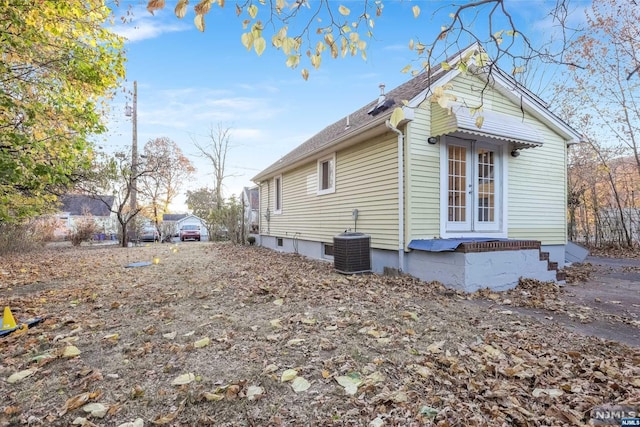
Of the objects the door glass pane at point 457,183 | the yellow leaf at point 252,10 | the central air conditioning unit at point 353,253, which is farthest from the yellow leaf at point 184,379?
the door glass pane at point 457,183

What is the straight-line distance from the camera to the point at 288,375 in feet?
8.20

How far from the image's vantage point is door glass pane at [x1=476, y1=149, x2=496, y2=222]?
23.8ft

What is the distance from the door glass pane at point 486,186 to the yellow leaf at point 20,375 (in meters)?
7.51

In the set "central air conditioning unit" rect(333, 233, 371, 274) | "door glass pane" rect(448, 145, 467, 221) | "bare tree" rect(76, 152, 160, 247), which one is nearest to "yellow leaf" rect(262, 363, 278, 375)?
"central air conditioning unit" rect(333, 233, 371, 274)

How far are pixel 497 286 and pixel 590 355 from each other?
108 inches

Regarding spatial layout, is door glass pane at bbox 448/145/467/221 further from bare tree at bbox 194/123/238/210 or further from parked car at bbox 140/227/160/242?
bare tree at bbox 194/123/238/210

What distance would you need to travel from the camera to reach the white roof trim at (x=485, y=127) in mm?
6044

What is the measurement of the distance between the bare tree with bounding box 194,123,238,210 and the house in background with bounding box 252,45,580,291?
19.3 meters

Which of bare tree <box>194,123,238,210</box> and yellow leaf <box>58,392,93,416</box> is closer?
yellow leaf <box>58,392,93,416</box>

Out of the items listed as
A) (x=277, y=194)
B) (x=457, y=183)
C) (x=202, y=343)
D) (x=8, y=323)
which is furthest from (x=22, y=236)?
(x=457, y=183)

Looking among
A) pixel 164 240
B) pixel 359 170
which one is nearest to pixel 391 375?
pixel 359 170

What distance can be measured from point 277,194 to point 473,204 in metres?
8.17

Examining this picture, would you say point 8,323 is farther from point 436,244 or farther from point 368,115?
point 368,115

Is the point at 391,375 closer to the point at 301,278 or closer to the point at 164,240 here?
the point at 301,278
